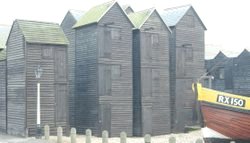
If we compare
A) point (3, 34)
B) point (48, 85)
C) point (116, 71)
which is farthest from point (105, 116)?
point (3, 34)

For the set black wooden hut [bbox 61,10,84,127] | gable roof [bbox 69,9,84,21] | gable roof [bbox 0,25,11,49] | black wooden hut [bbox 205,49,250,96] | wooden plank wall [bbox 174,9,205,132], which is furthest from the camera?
black wooden hut [bbox 205,49,250,96]

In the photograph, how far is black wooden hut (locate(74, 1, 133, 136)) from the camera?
34.1 meters

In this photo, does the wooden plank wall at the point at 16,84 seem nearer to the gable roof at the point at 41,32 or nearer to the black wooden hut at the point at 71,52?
the gable roof at the point at 41,32

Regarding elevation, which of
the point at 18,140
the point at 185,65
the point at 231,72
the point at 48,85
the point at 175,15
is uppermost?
the point at 175,15

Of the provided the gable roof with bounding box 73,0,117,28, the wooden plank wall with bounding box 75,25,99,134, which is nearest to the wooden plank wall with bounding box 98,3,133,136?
the gable roof with bounding box 73,0,117,28

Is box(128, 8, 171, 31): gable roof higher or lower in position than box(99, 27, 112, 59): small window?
higher

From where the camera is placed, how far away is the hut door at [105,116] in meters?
33.8

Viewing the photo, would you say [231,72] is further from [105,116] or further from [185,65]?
[105,116]

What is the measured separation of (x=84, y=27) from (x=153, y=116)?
389 inches

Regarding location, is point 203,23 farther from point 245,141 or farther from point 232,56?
point 245,141

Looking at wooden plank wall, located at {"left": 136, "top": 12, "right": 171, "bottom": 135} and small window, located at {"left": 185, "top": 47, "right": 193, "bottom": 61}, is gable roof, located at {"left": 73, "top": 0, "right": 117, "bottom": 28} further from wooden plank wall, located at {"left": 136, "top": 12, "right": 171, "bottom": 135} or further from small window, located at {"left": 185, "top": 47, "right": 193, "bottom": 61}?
small window, located at {"left": 185, "top": 47, "right": 193, "bottom": 61}

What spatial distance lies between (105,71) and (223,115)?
12.4 meters

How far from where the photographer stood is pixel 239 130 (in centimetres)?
2445

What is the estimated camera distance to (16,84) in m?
31.9
